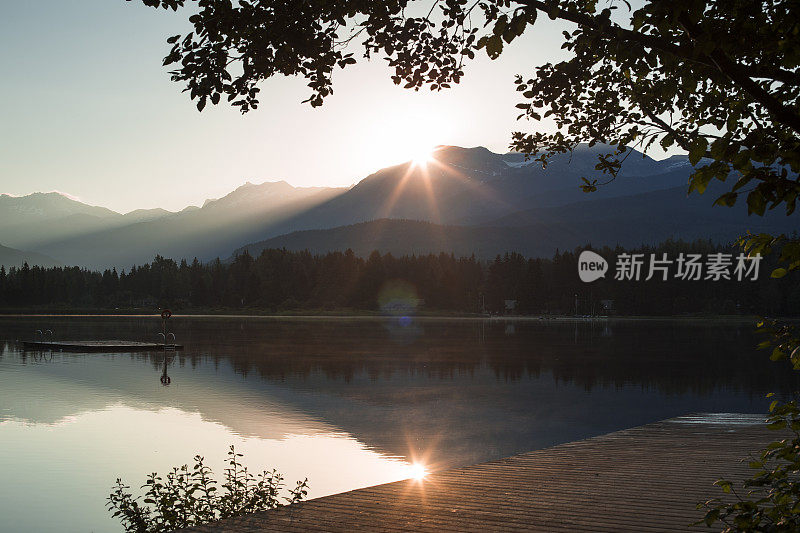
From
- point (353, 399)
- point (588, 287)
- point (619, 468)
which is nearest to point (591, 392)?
point (353, 399)

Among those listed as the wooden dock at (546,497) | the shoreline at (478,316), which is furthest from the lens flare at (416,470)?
the shoreline at (478,316)

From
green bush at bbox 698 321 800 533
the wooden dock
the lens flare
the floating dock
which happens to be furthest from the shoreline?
green bush at bbox 698 321 800 533

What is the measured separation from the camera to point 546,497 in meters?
10.5

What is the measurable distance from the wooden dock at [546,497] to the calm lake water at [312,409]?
19.3ft

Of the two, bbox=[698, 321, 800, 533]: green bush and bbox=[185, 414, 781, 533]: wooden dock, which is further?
bbox=[185, 414, 781, 533]: wooden dock

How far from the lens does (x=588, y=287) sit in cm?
19738

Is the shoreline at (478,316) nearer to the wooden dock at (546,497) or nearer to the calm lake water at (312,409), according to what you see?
the calm lake water at (312,409)

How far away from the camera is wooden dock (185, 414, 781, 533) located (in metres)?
9.00

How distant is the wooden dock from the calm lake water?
5.88 m

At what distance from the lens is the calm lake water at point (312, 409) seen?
19312 mm

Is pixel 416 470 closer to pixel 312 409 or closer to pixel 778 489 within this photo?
pixel 312 409

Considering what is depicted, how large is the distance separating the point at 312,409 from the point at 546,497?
68.0 ft

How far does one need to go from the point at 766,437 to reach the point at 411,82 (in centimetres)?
1271

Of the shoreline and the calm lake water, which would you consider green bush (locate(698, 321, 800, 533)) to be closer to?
the calm lake water
